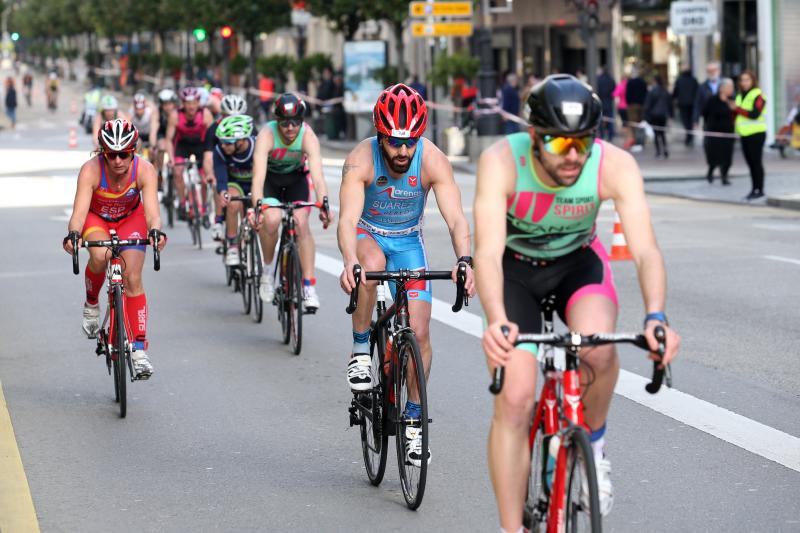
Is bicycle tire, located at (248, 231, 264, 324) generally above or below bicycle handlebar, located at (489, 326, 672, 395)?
below

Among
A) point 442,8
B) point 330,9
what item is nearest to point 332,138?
point 330,9

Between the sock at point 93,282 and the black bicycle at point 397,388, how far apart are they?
2914 mm

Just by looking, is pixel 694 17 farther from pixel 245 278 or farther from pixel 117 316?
pixel 117 316

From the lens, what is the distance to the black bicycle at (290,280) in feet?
35.2

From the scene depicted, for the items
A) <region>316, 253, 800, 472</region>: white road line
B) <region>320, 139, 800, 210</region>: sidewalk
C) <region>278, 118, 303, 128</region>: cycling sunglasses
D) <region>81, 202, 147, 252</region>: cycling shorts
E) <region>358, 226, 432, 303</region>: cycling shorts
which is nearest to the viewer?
<region>358, 226, 432, 303</region>: cycling shorts

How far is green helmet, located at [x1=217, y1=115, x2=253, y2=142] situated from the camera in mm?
13156

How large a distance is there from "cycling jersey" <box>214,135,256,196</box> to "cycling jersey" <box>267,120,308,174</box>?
1.51 metres

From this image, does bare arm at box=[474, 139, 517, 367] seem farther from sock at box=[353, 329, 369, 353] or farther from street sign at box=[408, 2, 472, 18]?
street sign at box=[408, 2, 472, 18]

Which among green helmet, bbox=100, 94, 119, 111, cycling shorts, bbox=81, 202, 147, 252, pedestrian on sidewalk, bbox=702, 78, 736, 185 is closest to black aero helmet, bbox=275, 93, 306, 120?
cycling shorts, bbox=81, 202, 147, 252

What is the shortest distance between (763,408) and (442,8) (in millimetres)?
27627

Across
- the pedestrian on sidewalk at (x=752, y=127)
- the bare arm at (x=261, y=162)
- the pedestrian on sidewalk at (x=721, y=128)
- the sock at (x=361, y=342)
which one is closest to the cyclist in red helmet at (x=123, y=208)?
the bare arm at (x=261, y=162)

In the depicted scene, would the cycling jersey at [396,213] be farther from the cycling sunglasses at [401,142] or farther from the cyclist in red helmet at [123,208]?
the cyclist in red helmet at [123,208]

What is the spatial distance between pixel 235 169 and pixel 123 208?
4000 mm

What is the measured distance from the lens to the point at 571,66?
4856 centimetres
